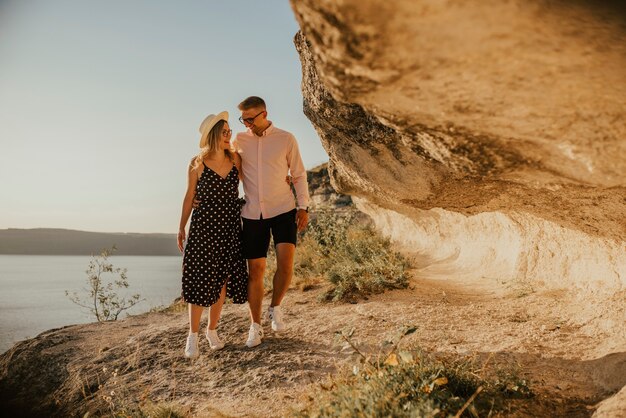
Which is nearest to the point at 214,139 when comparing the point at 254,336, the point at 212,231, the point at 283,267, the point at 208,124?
the point at 208,124

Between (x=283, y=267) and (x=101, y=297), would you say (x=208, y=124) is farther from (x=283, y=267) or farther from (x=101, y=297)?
A: (x=101, y=297)

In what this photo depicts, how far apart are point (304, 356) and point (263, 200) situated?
131 cm

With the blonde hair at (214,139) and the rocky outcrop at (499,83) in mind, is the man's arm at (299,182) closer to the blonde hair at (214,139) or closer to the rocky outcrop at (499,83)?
the blonde hair at (214,139)

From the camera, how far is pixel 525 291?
4078mm

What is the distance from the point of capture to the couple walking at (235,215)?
356 centimetres

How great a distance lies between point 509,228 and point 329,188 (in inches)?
447

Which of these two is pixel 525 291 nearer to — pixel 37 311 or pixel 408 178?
pixel 408 178

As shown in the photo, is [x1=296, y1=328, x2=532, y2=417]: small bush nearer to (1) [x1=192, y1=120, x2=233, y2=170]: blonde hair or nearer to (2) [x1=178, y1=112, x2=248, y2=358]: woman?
(2) [x1=178, y1=112, x2=248, y2=358]: woman


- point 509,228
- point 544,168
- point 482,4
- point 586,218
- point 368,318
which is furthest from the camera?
point 509,228

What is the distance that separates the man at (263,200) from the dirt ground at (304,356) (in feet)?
1.84

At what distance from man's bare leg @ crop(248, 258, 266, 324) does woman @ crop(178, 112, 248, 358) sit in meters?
0.15

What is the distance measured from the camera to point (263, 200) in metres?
3.62

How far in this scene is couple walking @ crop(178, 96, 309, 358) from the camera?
356 centimetres

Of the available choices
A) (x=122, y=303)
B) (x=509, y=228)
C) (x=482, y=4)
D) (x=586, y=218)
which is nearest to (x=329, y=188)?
(x=122, y=303)
